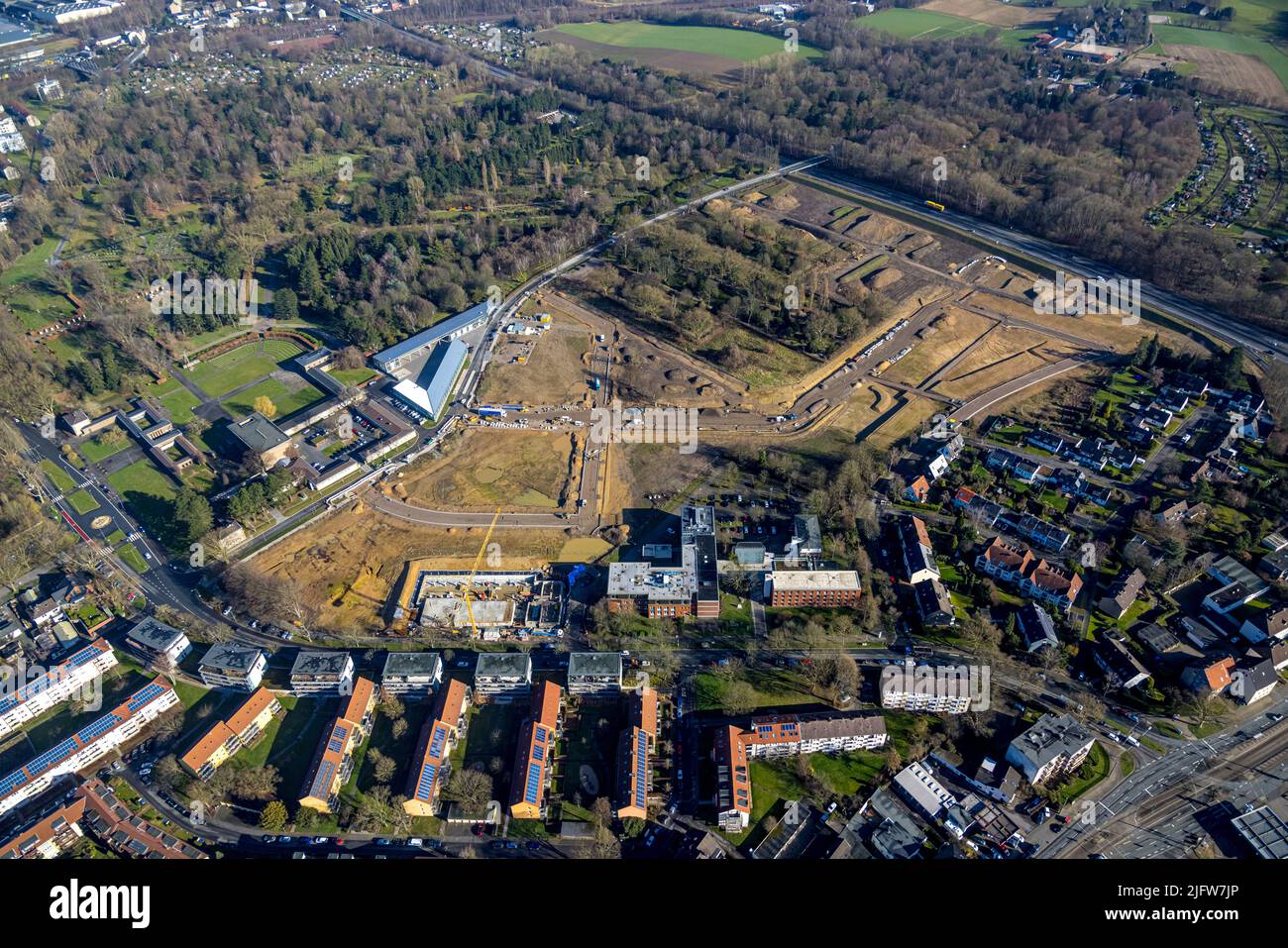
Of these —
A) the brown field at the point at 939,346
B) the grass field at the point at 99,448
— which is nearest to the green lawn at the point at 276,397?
the grass field at the point at 99,448

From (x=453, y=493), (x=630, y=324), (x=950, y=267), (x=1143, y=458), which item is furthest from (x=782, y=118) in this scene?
(x=453, y=493)

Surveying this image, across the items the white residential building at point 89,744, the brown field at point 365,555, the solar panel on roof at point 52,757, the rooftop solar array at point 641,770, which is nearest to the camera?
the rooftop solar array at point 641,770

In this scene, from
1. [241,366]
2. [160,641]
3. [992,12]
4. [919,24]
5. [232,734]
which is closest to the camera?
[232,734]

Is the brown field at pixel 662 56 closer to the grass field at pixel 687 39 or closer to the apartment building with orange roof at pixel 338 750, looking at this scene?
the grass field at pixel 687 39

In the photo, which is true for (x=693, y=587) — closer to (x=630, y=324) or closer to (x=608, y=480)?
(x=608, y=480)

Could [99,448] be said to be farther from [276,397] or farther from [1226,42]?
[1226,42]

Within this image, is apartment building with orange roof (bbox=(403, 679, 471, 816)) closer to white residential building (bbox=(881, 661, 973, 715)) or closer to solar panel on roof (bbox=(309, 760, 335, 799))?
solar panel on roof (bbox=(309, 760, 335, 799))

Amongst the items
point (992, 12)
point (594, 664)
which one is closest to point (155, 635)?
point (594, 664)
